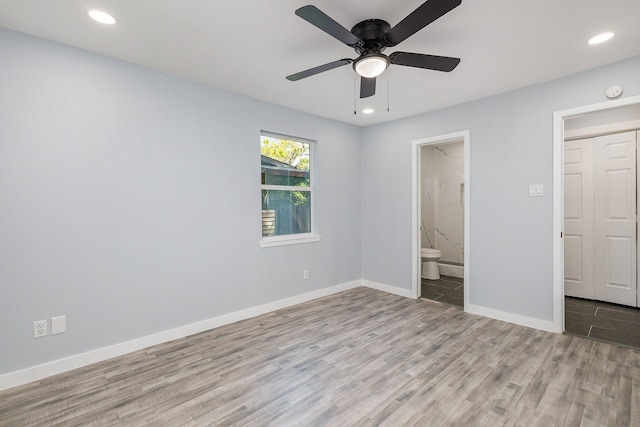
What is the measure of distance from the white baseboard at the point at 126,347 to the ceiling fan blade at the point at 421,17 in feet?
9.84

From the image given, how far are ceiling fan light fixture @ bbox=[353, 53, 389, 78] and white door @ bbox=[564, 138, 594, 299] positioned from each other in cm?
352

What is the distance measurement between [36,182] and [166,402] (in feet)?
6.11

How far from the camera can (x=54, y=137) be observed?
2.32 meters

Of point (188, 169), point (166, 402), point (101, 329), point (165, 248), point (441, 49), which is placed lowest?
point (166, 402)

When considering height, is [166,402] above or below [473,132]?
below

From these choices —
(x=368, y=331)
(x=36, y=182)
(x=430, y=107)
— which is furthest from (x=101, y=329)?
(x=430, y=107)

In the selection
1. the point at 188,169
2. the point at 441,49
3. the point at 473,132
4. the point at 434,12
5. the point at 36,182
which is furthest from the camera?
the point at 473,132

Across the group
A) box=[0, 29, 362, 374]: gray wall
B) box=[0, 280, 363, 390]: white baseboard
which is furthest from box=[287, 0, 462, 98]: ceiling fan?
box=[0, 280, 363, 390]: white baseboard

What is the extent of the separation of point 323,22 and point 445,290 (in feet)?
13.5

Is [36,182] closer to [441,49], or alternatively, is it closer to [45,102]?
[45,102]

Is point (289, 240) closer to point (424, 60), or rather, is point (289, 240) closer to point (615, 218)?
point (424, 60)

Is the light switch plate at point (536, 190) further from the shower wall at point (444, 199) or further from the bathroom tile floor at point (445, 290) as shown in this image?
the shower wall at point (444, 199)

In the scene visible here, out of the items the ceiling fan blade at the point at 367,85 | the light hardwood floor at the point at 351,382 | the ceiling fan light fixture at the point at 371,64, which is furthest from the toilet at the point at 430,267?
the ceiling fan light fixture at the point at 371,64

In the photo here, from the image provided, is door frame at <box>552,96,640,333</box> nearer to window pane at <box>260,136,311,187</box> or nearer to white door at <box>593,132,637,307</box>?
white door at <box>593,132,637,307</box>
